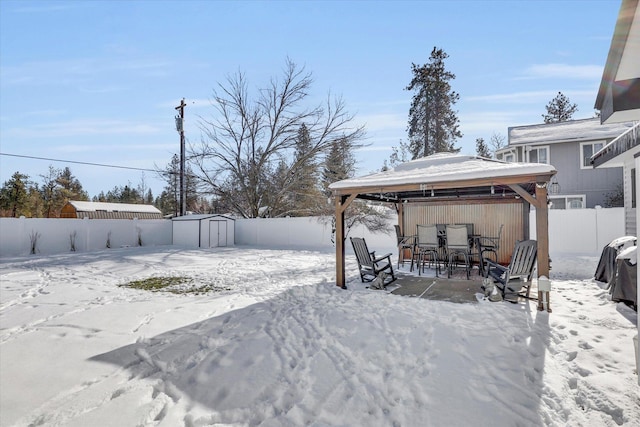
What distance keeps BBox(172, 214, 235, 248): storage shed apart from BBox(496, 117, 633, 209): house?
1413cm

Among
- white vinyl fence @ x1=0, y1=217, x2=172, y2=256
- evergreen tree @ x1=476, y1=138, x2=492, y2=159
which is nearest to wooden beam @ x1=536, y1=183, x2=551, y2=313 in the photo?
white vinyl fence @ x1=0, y1=217, x2=172, y2=256

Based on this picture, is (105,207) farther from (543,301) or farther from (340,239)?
(543,301)

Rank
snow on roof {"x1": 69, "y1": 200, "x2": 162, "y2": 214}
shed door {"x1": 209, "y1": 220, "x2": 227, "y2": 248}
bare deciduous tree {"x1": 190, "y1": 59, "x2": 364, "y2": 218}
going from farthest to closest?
snow on roof {"x1": 69, "y1": 200, "x2": 162, "y2": 214} < bare deciduous tree {"x1": 190, "y1": 59, "x2": 364, "y2": 218} < shed door {"x1": 209, "y1": 220, "x2": 227, "y2": 248}

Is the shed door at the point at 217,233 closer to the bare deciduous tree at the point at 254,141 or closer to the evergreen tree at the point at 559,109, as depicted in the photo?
the bare deciduous tree at the point at 254,141

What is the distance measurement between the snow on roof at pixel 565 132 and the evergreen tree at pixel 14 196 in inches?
1260

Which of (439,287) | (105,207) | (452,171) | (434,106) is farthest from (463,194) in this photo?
(105,207)

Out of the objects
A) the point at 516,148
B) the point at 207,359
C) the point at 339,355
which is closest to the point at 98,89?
the point at 207,359

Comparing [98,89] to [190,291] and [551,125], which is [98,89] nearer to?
[190,291]

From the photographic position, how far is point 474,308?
14.5 feet

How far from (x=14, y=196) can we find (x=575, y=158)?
3446 cm

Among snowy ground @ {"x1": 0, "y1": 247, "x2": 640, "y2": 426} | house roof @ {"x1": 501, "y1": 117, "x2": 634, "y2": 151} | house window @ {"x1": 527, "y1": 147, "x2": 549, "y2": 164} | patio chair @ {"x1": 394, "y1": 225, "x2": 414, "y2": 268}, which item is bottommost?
snowy ground @ {"x1": 0, "y1": 247, "x2": 640, "y2": 426}

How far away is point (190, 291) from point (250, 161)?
13.5 metres

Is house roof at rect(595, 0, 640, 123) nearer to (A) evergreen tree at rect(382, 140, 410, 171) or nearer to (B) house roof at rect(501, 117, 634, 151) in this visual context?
(B) house roof at rect(501, 117, 634, 151)

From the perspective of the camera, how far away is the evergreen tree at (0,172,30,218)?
23453 millimetres
